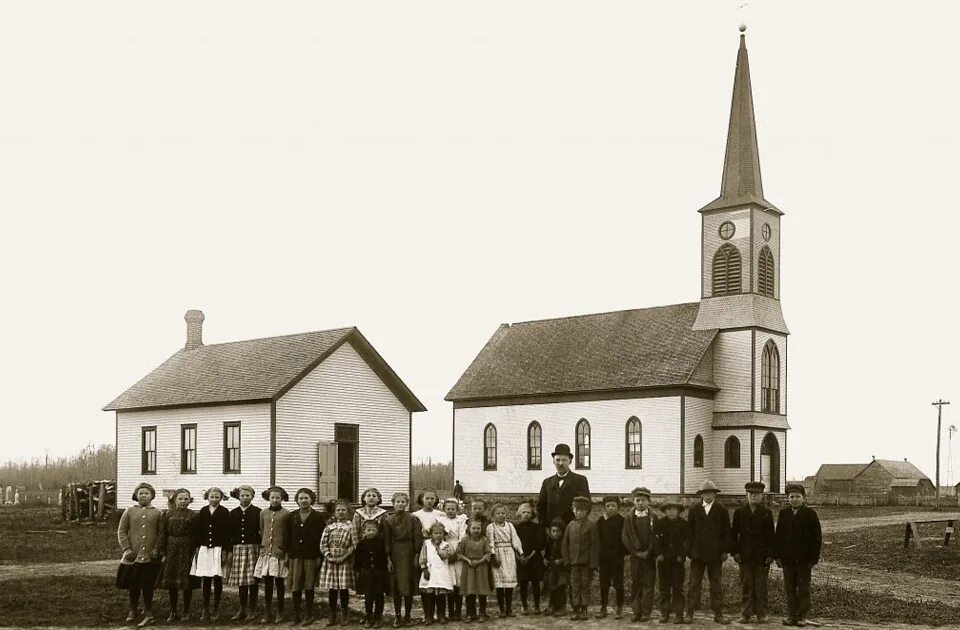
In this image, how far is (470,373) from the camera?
48.8 meters

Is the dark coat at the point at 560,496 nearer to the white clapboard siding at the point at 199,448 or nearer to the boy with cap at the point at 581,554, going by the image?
the boy with cap at the point at 581,554

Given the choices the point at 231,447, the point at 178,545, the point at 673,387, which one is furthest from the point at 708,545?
the point at 673,387

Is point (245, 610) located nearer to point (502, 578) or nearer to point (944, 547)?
point (502, 578)

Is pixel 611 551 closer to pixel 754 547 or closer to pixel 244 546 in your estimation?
pixel 754 547

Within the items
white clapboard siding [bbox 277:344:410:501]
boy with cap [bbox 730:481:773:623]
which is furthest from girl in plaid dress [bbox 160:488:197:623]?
white clapboard siding [bbox 277:344:410:501]

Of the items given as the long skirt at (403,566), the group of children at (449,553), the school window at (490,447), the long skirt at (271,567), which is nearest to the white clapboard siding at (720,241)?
the school window at (490,447)

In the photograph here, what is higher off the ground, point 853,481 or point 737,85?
point 737,85

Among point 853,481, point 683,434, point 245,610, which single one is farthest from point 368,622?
point 853,481

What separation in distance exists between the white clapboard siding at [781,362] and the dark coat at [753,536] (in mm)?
28076

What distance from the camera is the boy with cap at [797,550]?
44.3ft

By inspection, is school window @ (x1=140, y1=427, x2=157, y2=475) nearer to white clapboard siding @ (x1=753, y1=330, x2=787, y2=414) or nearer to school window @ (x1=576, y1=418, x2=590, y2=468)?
school window @ (x1=576, y1=418, x2=590, y2=468)

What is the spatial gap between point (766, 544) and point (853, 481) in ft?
240

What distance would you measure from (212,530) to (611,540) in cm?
530

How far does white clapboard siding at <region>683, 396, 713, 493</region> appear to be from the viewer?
40031 mm
